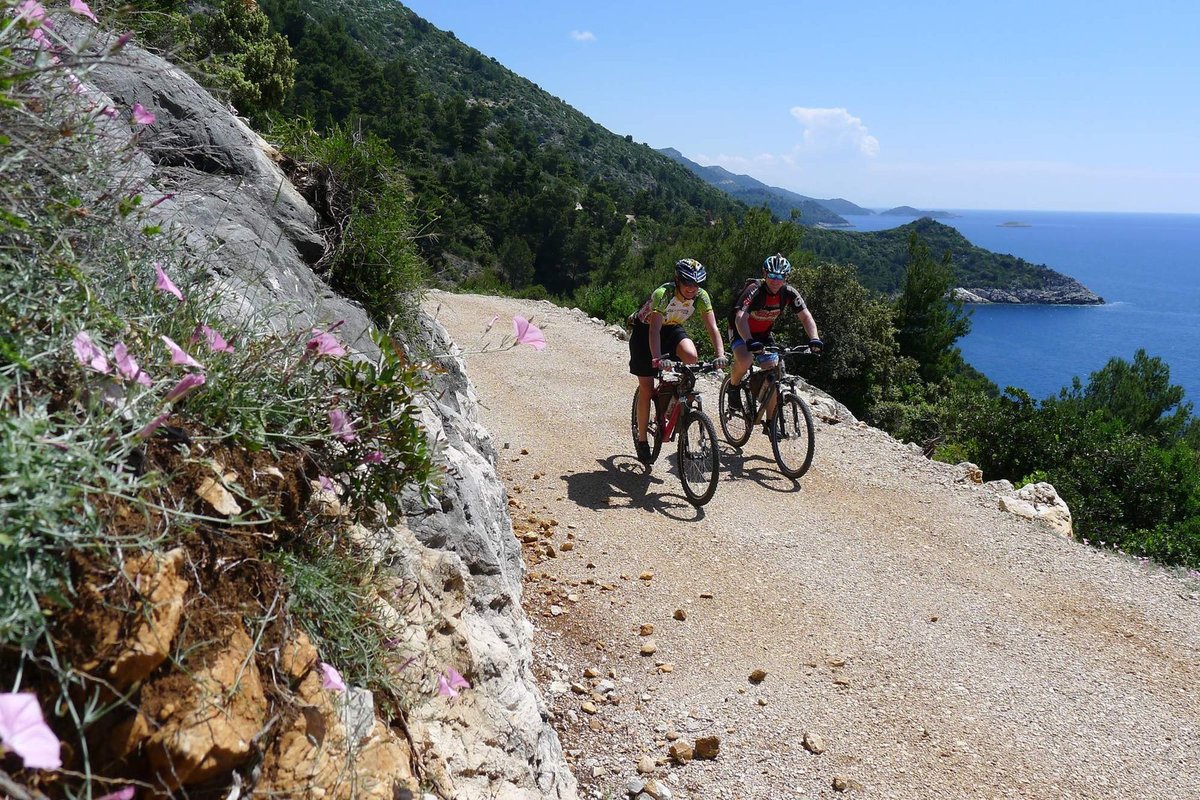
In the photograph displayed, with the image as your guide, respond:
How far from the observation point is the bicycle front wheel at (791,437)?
7.33m

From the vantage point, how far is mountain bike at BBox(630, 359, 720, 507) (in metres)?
6.43

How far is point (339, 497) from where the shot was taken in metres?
2.32

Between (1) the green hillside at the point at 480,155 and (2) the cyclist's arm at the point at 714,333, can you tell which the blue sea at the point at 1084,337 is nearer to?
(1) the green hillside at the point at 480,155

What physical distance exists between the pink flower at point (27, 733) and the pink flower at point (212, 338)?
95 cm

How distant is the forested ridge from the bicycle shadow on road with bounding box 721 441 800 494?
3406mm

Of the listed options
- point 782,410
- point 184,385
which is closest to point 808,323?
point 782,410

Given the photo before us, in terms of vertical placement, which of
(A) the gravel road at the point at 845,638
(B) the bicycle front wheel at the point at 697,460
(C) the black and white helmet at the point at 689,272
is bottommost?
(A) the gravel road at the point at 845,638

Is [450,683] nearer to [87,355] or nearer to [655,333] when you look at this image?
[87,355]

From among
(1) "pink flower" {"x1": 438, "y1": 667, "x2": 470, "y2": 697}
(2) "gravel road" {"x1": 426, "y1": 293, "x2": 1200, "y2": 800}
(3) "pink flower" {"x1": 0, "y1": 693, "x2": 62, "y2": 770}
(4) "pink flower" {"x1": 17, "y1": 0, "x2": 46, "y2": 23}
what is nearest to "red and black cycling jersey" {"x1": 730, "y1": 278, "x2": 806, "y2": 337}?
(2) "gravel road" {"x1": 426, "y1": 293, "x2": 1200, "y2": 800}

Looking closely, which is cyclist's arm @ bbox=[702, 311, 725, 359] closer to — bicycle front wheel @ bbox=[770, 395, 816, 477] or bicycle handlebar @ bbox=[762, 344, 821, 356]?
bicycle handlebar @ bbox=[762, 344, 821, 356]

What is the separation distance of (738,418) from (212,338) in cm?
680

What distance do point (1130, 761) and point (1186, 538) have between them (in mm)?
5474

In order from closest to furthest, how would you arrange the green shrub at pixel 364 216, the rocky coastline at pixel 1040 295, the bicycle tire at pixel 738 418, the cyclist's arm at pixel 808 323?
the green shrub at pixel 364 216, the cyclist's arm at pixel 808 323, the bicycle tire at pixel 738 418, the rocky coastline at pixel 1040 295

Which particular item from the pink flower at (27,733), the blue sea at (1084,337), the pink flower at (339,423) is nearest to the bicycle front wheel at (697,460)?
the pink flower at (339,423)
